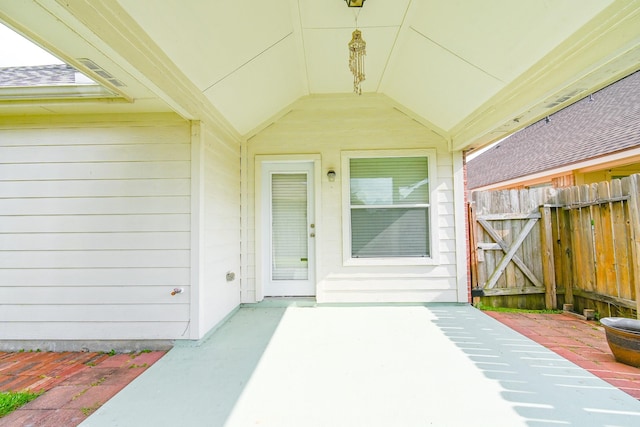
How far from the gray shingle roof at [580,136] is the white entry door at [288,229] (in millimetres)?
5189

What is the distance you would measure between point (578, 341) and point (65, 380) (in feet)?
15.5

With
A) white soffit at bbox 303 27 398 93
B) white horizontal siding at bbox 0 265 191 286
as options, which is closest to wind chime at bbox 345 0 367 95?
white soffit at bbox 303 27 398 93

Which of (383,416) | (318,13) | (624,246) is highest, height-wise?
(318,13)

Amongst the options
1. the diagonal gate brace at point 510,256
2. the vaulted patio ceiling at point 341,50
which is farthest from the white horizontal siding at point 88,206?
the diagonal gate brace at point 510,256

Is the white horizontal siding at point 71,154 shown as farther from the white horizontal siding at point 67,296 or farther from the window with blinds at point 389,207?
the window with blinds at point 389,207

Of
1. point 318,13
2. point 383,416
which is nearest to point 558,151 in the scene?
point 318,13

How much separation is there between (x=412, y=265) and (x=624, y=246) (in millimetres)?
2384

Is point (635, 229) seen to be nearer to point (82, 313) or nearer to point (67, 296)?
point (82, 313)

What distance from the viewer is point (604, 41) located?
5.72 feet

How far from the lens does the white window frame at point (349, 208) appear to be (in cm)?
375

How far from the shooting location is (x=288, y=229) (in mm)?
3977

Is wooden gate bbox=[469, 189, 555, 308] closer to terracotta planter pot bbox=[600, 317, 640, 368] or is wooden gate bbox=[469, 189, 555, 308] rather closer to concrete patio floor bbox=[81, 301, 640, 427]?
concrete patio floor bbox=[81, 301, 640, 427]

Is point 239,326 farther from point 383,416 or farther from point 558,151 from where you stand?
point 558,151

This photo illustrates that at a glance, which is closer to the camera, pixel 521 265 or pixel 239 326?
pixel 239 326
